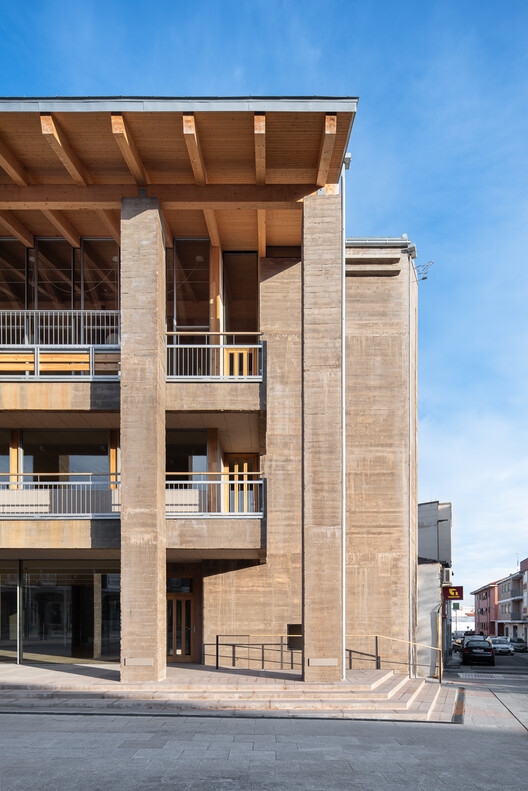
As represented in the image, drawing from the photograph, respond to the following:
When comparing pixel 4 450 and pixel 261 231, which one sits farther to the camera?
pixel 4 450

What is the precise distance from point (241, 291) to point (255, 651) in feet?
35.7

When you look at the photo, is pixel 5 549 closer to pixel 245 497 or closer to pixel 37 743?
pixel 245 497

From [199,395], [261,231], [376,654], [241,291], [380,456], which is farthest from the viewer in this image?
[241,291]

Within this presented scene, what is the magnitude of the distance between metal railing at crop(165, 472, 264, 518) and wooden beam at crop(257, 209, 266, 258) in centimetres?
654

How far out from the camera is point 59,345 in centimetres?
1980

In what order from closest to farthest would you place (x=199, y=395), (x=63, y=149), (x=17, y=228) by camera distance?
(x=63, y=149)
(x=199, y=395)
(x=17, y=228)

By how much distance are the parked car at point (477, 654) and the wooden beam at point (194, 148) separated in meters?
25.0

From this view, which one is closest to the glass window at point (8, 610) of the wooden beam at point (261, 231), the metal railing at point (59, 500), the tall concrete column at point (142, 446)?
the metal railing at point (59, 500)

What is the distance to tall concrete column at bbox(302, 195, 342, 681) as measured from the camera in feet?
55.6

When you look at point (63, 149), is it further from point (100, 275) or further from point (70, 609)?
point (70, 609)

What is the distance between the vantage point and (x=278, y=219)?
20.6 m

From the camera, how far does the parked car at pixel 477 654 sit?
33.6 meters

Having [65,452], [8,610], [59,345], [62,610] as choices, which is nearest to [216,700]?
[62,610]

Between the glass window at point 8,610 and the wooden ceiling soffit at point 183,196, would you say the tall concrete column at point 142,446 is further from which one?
the glass window at point 8,610
